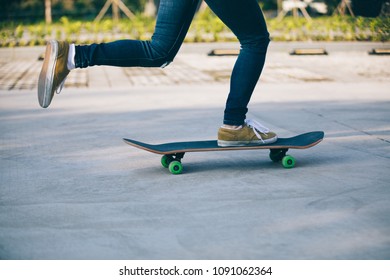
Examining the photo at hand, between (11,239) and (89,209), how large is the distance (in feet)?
1.85

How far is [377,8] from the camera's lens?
6.48 m

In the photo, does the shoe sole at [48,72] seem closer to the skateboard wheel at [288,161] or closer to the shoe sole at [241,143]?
the shoe sole at [241,143]

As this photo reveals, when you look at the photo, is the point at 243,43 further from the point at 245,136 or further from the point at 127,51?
the point at 127,51

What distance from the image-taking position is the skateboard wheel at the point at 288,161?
451cm

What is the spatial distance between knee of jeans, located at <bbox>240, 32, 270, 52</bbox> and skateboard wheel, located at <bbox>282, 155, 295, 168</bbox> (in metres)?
0.68

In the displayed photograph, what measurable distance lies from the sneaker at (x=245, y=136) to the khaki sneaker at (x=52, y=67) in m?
1.04

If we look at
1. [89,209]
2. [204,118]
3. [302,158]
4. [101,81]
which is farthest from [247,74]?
[101,81]

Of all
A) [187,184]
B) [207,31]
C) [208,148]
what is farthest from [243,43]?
[207,31]

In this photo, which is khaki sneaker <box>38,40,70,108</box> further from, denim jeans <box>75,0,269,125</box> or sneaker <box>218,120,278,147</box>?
sneaker <box>218,120,278,147</box>

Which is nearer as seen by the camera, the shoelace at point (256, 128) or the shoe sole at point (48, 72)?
the shoe sole at point (48, 72)

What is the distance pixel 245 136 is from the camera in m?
4.53

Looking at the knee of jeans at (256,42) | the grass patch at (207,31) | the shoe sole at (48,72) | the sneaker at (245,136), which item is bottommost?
the grass patch at (207,31)

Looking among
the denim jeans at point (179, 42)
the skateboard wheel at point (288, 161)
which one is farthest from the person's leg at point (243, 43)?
the skateboard wheel at point (288, 161)

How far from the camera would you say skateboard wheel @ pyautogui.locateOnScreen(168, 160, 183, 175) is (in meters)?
4.44
